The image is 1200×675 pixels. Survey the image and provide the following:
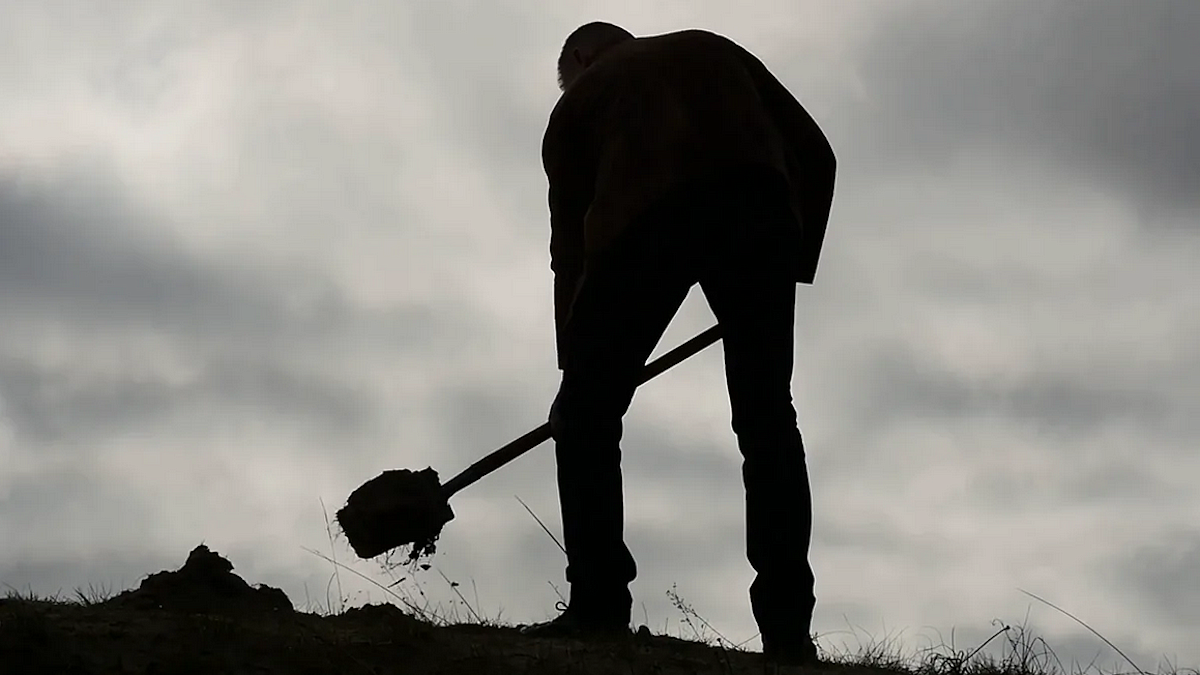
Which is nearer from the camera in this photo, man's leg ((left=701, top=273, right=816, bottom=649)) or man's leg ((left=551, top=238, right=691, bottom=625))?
man's leg ((left=701, top=273, right=816, bottom=649))

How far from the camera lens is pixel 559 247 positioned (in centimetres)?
536

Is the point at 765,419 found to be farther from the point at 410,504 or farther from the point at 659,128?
the point at 410,504

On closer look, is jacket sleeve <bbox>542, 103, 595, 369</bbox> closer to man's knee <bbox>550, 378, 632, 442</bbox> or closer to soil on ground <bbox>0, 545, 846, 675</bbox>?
man's knee <bbox>550, 378, 632, 442</bbox>

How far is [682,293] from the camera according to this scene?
5098 millimetres

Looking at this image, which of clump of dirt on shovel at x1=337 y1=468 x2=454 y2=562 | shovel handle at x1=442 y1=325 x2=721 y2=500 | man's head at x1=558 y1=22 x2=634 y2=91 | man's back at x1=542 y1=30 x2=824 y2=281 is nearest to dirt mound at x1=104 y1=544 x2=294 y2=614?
clump of dirt on shovel at x1=337 y1=468 x2=454 y2=562

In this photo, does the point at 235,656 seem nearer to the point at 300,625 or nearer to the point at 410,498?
the point at 300,625

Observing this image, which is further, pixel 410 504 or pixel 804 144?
pixel 410 504

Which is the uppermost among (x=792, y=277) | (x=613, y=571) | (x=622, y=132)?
(x=622, y=132)

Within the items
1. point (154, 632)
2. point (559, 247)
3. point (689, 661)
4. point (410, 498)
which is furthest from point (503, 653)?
point (410, 498)

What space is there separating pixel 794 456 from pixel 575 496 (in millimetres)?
800

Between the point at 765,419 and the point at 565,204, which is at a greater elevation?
the point at 565,204

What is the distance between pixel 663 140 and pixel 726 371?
33.2 inches

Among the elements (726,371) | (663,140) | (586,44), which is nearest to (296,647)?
(726,371)

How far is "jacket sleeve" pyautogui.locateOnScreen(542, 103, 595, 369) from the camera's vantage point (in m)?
5.30
